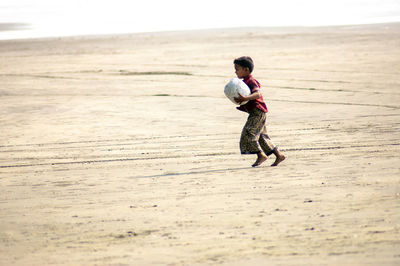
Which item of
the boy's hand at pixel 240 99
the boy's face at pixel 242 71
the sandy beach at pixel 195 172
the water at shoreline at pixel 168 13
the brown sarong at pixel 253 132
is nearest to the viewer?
the sandy beach at pixel 195 172

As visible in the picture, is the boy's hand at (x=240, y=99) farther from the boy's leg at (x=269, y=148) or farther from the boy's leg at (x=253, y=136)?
the boy's leg at (x=269, y=148)

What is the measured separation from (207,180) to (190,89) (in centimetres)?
706

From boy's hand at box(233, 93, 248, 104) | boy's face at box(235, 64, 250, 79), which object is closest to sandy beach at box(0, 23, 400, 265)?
boy's hand at box(233, 93, 248, 104)

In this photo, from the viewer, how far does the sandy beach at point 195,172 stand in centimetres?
451

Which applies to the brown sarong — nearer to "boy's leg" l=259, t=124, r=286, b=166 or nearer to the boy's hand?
"boy's leg" l=259, t=124, r=286, b=166

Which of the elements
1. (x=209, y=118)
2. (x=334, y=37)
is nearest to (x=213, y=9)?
(x=334, y=37)

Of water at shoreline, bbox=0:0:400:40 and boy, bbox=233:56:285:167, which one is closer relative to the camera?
boy, bbox=233:56:285:167

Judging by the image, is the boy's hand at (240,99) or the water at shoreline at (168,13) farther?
the water at shoreline at (168,13)

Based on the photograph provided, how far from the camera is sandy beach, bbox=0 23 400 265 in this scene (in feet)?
14.8

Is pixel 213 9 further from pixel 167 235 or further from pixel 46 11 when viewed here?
pixel 167 235

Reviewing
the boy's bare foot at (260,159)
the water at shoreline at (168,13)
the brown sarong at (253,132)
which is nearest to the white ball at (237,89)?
the brown sarong at (253,132)

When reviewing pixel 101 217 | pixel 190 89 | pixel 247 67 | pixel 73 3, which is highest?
pixel 247 67

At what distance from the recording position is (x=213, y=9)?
55062 millimetres

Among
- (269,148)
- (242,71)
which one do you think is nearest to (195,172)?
(269,148)
